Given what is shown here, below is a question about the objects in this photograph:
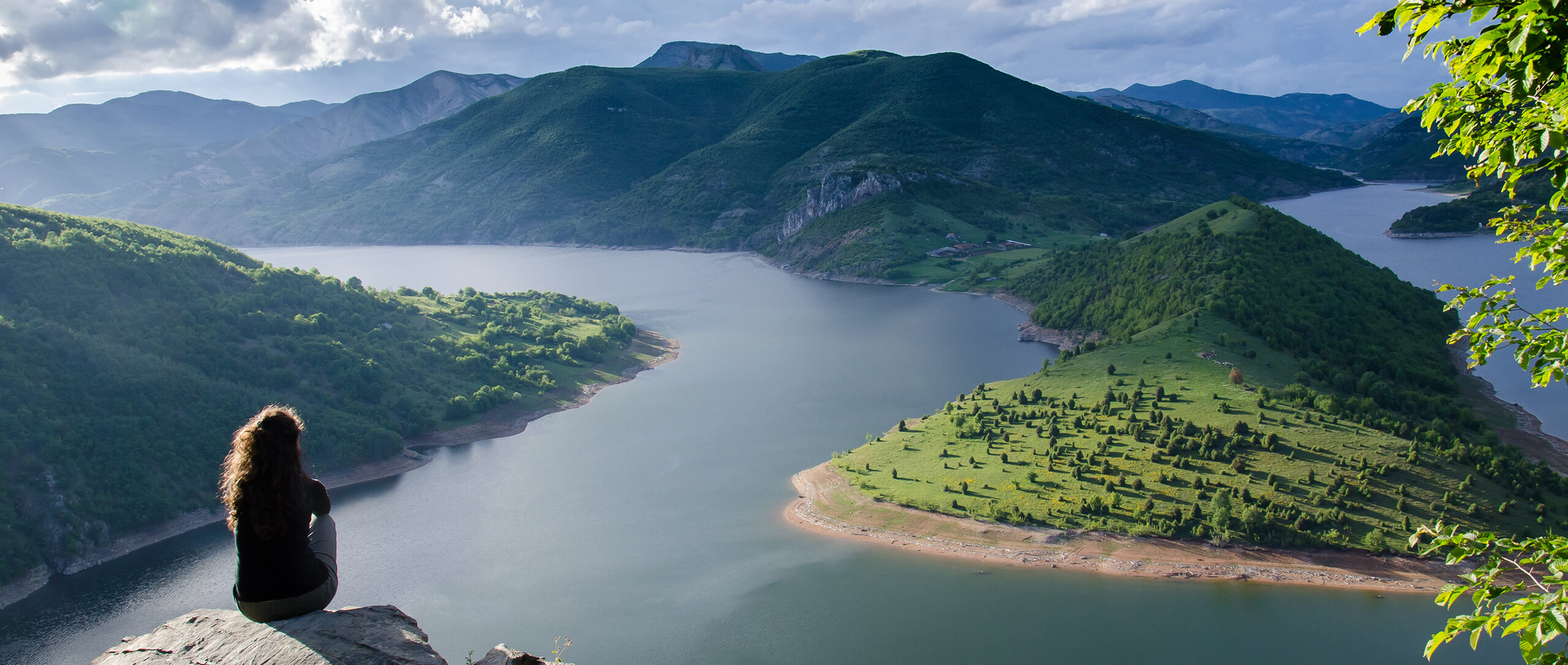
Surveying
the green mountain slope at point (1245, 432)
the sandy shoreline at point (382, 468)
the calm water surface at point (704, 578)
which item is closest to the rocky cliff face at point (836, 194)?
the sandy shoreline at point (382, 468)

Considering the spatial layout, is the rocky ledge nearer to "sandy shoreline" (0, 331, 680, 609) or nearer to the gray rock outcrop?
the gray rock outcrop

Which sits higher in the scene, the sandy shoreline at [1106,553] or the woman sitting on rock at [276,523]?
the woman sitting on rock at [276,523]

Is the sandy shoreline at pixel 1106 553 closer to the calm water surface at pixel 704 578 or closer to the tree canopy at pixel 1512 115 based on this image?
the calm water surface at pixel 704 578

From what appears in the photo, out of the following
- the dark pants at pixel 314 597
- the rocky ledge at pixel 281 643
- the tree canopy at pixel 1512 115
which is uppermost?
the tree canopy at pixel 1512 115

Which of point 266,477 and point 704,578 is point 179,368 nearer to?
point 704,578

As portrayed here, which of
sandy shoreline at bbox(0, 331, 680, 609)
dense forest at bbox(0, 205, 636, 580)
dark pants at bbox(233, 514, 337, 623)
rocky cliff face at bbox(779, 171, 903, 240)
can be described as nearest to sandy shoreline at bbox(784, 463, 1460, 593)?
dense forest at bbox(0, 205, 636, 580)

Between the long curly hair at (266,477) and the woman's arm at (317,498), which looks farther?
the woman's arm at (317,498)

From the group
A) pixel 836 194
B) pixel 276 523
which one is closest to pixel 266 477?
pixel 276 523
